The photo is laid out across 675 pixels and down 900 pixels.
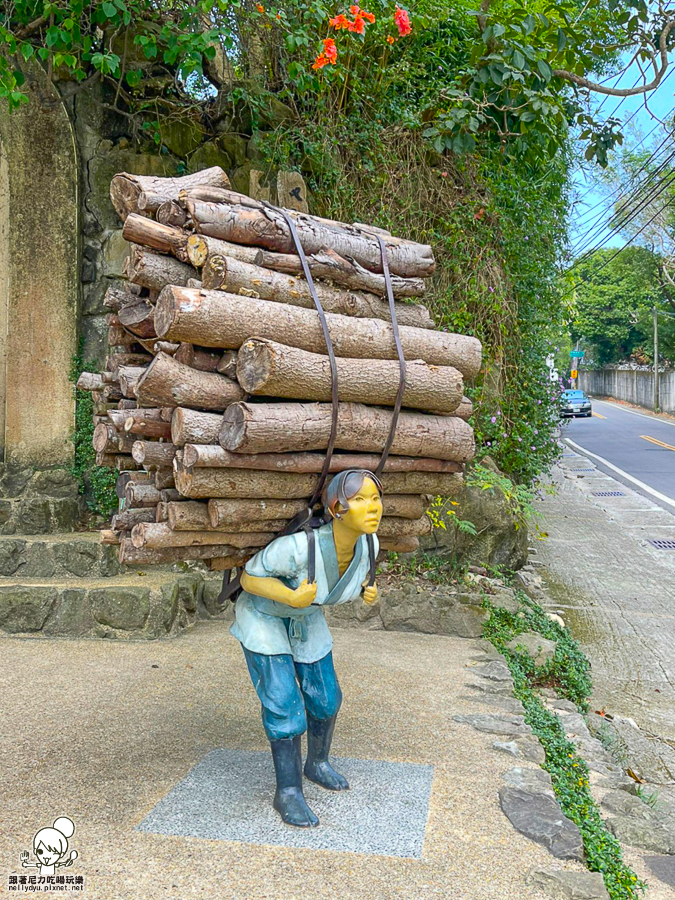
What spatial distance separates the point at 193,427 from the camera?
330 cm

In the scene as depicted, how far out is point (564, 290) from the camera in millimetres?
12086

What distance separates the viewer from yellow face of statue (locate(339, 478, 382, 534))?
11.4ft

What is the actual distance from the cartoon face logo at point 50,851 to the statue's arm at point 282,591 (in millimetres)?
1187

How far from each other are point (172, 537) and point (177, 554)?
6.1 inches

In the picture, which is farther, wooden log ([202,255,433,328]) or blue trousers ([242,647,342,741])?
blue trousers ([242,647,342,741])

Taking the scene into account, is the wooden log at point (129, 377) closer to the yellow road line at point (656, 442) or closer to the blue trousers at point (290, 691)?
the blue trousers at point (290, 691)

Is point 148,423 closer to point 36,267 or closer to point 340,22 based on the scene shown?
point 340,22

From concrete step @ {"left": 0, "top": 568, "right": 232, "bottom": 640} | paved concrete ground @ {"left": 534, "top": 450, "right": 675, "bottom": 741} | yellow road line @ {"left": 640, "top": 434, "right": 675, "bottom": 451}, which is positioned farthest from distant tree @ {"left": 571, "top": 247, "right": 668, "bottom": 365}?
concrete step @ {"left": 0, "top": 568, "right": 232, "bottom": 640}

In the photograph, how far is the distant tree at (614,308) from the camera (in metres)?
42.5

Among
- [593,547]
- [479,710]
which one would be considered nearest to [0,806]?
[479,710]

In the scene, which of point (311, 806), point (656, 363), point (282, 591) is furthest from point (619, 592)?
point (656, 363)

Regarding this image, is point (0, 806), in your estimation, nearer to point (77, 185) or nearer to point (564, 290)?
point (77, 185)

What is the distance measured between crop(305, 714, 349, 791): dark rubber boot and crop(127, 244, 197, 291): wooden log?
2046mm

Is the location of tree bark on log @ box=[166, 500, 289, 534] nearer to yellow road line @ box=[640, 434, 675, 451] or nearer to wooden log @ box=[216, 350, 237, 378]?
wooden log @ box=[216, 350, 237, 378]
